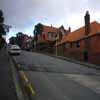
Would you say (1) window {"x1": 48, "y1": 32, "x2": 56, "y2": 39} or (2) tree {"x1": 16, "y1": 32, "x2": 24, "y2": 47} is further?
(2) tree {"x1": 16, "y1": 32, "x2": 24, "y2": 47}

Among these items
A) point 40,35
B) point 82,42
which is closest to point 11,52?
point 82,42

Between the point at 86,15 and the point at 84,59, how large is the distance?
10.2 meters

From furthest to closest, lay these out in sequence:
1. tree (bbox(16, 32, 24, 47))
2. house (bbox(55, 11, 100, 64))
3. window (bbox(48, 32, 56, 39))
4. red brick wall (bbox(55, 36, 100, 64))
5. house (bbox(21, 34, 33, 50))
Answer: tree (bbox(16, 32, 24, 47))
house (bbox(21, 34, 33, 50))
window (bbox(48, 32, 56, 39))
house (bbox(55, 11, 100, 64))
red brick wall (bbox(55, 36, 100, 64))

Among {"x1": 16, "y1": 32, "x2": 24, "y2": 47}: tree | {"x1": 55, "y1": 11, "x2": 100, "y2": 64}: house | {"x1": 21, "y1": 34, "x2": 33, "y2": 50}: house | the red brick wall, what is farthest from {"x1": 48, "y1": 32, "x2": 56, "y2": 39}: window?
{"x1": 16, "y1": 32, "x2": 24, "y2": 47}: tree

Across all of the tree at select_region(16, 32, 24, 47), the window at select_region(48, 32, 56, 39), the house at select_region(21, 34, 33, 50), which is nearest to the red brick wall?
the window at select_region(48, 32, 56, 39)

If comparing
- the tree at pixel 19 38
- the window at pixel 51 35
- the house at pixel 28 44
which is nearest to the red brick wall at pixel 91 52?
the window at pixel 51 35

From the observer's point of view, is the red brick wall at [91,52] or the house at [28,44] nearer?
the red brick wall at [91,52]

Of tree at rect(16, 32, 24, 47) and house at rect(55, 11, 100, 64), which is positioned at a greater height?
tree at rect(16, 32, 24, 47)

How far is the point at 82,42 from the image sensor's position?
3303 centimetres

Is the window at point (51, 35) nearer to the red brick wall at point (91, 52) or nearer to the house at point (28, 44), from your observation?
the house at point (28, 44)

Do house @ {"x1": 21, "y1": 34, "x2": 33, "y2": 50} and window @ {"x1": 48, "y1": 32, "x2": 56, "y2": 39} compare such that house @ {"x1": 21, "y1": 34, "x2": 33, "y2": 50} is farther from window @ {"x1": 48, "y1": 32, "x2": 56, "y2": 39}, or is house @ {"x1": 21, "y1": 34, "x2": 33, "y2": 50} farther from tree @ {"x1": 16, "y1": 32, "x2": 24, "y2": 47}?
window @ {"x1": 48, "y1": 32, "x2": 56, "y2": 39}

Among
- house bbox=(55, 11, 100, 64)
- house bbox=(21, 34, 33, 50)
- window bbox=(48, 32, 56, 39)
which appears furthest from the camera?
house bbox=(21, 34, 33, 50)

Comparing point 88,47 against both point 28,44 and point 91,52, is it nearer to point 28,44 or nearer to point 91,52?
point 91,52

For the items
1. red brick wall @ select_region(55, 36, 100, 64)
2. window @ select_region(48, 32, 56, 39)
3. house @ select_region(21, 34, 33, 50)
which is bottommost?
red brick wall @ select_region(55, 36, 100, 64)
